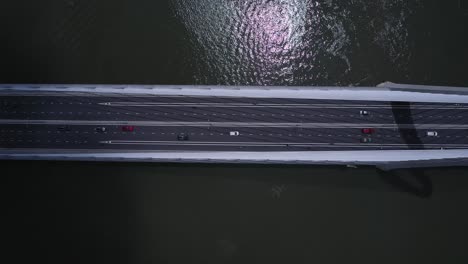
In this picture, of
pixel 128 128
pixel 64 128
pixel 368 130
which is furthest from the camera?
pixel 64 128

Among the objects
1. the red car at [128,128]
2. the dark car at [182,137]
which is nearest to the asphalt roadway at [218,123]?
the dark car at [182,137]

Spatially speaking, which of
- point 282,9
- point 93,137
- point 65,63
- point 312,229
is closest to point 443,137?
point 312,229

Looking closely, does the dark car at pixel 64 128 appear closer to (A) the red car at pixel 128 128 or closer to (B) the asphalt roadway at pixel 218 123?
(B) the asphalt roadway at pixel 218 123

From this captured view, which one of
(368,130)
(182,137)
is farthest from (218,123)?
(368,130)

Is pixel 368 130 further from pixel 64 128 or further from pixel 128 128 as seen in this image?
pixel 64 128

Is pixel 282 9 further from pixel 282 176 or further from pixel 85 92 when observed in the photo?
pixel 85 92

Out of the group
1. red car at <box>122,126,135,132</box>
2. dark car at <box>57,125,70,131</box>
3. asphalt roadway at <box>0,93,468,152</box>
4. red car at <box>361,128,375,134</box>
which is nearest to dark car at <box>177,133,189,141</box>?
asphalt roadway at <box>0,93,468,152</box>
